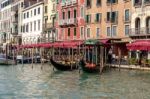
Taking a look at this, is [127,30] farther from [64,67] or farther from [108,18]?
[64,67]

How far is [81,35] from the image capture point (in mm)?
56750

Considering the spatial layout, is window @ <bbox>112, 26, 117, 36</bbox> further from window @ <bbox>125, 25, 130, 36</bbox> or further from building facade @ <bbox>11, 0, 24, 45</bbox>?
building facade @ <bbox>11, 0, 24, 45</bbox>

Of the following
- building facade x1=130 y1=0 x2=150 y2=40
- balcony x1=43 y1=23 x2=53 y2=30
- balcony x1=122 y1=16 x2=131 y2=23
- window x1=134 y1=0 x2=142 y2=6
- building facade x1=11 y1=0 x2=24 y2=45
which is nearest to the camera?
building facade x1=130 y1=0 x2=150 y2=40

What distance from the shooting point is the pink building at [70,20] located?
186ft

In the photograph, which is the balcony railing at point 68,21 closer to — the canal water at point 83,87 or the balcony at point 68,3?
the balcony at point 68,3

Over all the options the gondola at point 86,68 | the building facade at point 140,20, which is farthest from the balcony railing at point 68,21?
the gondola at point 86,68

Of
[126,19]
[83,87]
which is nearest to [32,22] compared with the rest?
[126,19]

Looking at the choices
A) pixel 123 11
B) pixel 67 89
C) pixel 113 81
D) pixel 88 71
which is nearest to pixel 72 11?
pixel 123 11

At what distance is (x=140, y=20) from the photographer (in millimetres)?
46281

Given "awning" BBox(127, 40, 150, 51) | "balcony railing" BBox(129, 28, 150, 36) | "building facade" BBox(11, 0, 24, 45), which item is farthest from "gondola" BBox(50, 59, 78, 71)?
"building facade" BBox(11, 0, 24, 45)

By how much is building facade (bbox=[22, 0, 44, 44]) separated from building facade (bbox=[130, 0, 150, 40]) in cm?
2363

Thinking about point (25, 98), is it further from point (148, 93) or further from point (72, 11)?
point (72, 11)

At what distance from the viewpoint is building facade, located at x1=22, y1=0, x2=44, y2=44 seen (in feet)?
225

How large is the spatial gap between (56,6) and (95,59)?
17.3 m
